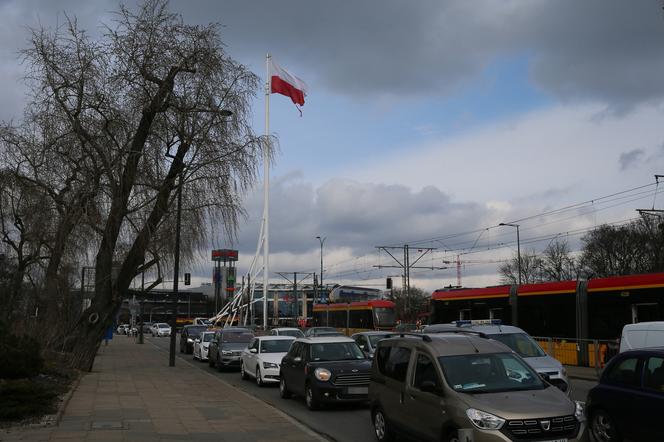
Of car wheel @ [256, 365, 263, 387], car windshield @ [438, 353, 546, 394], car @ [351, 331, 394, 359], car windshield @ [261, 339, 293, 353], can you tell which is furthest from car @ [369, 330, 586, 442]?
car windshield @ [261, 339, 293, 353]

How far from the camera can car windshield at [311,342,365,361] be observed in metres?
14.9

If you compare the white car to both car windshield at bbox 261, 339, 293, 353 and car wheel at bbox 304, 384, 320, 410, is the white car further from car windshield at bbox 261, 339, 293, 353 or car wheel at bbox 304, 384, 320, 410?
car wheel at bbox 304, 384, 320, 410

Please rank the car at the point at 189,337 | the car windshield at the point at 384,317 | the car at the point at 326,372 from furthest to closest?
the car windshield at the point at 384,317
the car at the point at 189,337
the car at the point at 326,372

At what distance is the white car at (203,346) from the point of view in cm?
3084

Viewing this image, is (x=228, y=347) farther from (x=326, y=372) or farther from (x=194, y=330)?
(x=194, y=330)

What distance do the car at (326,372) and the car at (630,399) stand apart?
527 cm

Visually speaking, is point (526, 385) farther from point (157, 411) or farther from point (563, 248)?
point (563, 248)

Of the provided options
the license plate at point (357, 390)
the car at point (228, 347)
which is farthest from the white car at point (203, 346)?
the license plate at point (357, 390)

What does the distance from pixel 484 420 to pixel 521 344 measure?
25.3ft

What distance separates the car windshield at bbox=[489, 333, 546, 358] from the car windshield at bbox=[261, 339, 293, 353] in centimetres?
758

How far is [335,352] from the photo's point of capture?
15.1 metres

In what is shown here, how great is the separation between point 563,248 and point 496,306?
52422 millimetres

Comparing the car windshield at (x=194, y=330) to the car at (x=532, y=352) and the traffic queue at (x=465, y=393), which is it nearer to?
the car at (x=532, y=352)

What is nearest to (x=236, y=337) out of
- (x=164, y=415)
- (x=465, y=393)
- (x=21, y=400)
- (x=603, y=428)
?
(x=164, y=415)
